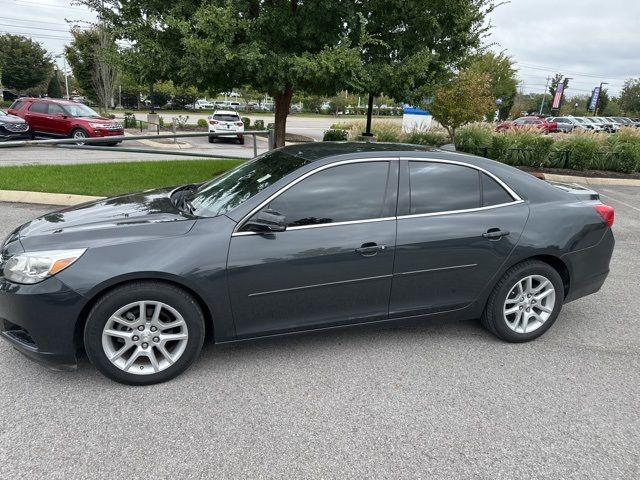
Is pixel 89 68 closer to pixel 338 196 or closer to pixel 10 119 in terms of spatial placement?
pixel 10 119

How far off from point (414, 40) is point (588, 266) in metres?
5.52

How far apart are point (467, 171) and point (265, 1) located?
5963 millimetres

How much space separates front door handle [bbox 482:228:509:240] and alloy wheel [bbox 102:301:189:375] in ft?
7.43

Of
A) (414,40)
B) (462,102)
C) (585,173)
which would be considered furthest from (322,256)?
(585,173)

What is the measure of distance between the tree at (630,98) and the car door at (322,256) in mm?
86931

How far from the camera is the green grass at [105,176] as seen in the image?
27.1 feet

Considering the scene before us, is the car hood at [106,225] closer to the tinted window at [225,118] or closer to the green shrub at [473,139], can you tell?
the green shrub at [473,139]

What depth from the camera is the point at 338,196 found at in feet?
11.2

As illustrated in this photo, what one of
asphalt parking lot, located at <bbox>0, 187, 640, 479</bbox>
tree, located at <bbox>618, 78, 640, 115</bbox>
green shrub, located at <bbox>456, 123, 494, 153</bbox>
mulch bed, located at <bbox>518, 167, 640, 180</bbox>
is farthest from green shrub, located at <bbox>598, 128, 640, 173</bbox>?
tree, located at <bbox>618, 78, 640, 115</bbox>

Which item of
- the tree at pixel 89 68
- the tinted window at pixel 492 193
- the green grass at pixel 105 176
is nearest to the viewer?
the tinted window at pixel 492 193

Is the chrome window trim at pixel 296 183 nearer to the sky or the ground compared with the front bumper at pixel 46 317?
nearer to the sky

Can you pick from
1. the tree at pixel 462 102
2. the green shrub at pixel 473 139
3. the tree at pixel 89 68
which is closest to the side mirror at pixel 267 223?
the tree at pixel 462 102

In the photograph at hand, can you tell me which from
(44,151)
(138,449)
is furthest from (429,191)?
(44,151)

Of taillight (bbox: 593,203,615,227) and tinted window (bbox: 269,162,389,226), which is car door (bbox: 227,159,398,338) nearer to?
tinted window (bbox: 269,162,389,226)
